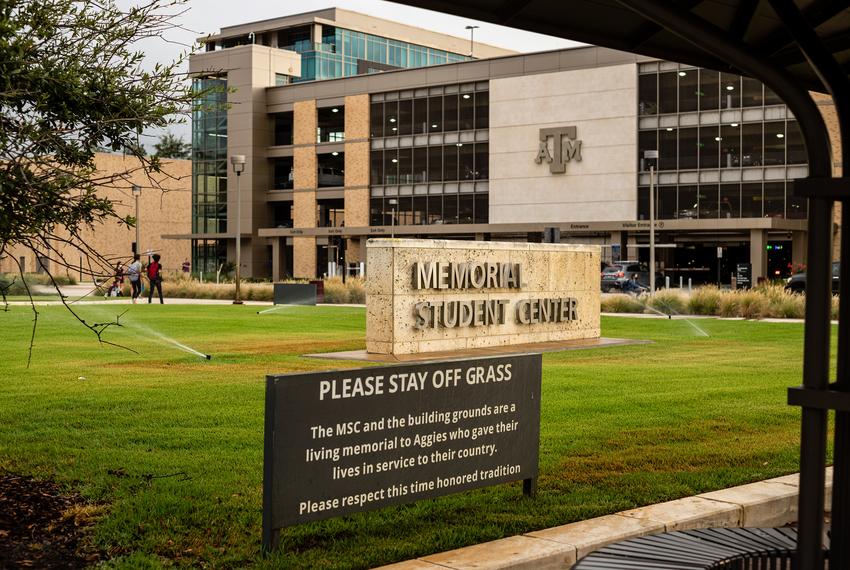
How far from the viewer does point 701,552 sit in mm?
4934

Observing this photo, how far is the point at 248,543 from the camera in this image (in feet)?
21.9

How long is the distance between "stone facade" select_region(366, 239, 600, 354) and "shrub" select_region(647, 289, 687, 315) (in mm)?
12474

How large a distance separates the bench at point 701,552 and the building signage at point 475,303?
45.9 feet

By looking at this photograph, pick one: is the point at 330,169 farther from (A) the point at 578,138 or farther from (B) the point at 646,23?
(B) the point at 646,23

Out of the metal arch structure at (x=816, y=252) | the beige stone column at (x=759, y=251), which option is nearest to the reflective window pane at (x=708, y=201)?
the beige stone column at (x=759, y=251)

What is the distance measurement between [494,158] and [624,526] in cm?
6244

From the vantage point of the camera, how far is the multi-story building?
200 ft

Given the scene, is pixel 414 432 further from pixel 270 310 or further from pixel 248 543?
pixel 270 310

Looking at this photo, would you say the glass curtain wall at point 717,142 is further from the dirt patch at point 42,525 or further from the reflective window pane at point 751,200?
the dirt patch at point 42,525

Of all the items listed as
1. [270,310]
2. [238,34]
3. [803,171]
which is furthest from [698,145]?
[238,34]

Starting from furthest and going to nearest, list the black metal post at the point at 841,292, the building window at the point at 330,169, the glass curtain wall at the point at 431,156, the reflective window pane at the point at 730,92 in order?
1. the building window at the point at 330,169
2. the glass curtain wall at the point at 431,156
3. the reflective window pane at the point at 730,92
4. the black metal post at the point at 841,292

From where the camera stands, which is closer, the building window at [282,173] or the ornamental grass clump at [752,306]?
the ornamental grass clump at [752,306]

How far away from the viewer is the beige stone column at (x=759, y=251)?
58344mm

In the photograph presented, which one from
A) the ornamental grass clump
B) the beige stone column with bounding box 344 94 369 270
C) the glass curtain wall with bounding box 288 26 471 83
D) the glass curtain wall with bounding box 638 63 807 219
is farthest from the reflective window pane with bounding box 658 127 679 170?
the glass curtain wall with bounding box 288 26 471 83
